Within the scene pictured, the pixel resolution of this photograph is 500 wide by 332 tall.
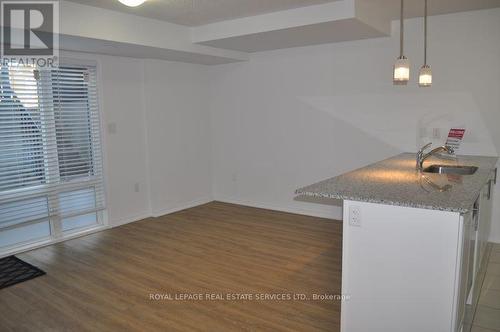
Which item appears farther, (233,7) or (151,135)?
(151,135)

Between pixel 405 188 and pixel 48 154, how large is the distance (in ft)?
12.4

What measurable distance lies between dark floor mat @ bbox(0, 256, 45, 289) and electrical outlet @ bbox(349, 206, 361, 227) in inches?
115

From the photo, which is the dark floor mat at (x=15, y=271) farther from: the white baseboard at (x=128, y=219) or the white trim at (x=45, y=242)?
the white baseboard at (x=128, y=219)

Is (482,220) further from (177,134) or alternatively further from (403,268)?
(177,134)

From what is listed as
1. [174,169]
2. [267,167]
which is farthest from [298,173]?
[174,169]

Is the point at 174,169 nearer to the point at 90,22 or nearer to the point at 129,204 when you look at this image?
the point at 129,204

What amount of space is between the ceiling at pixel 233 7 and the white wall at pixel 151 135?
3.90ft

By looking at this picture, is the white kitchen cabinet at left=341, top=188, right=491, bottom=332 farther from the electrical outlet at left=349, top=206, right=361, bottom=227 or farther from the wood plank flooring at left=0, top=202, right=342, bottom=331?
the wood plank flooring at left=0, top=202, right=342, bottom=331

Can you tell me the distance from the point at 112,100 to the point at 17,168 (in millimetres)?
1366

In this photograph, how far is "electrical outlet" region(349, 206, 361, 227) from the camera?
7.40 ft

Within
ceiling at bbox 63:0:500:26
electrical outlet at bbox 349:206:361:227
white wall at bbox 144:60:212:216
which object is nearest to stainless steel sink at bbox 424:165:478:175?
electrical outlet at bbox 349:206:361:227

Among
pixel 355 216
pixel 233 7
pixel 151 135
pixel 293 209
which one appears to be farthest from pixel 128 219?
pixel 355 216

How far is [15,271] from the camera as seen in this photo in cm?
369

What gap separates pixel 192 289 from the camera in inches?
128
